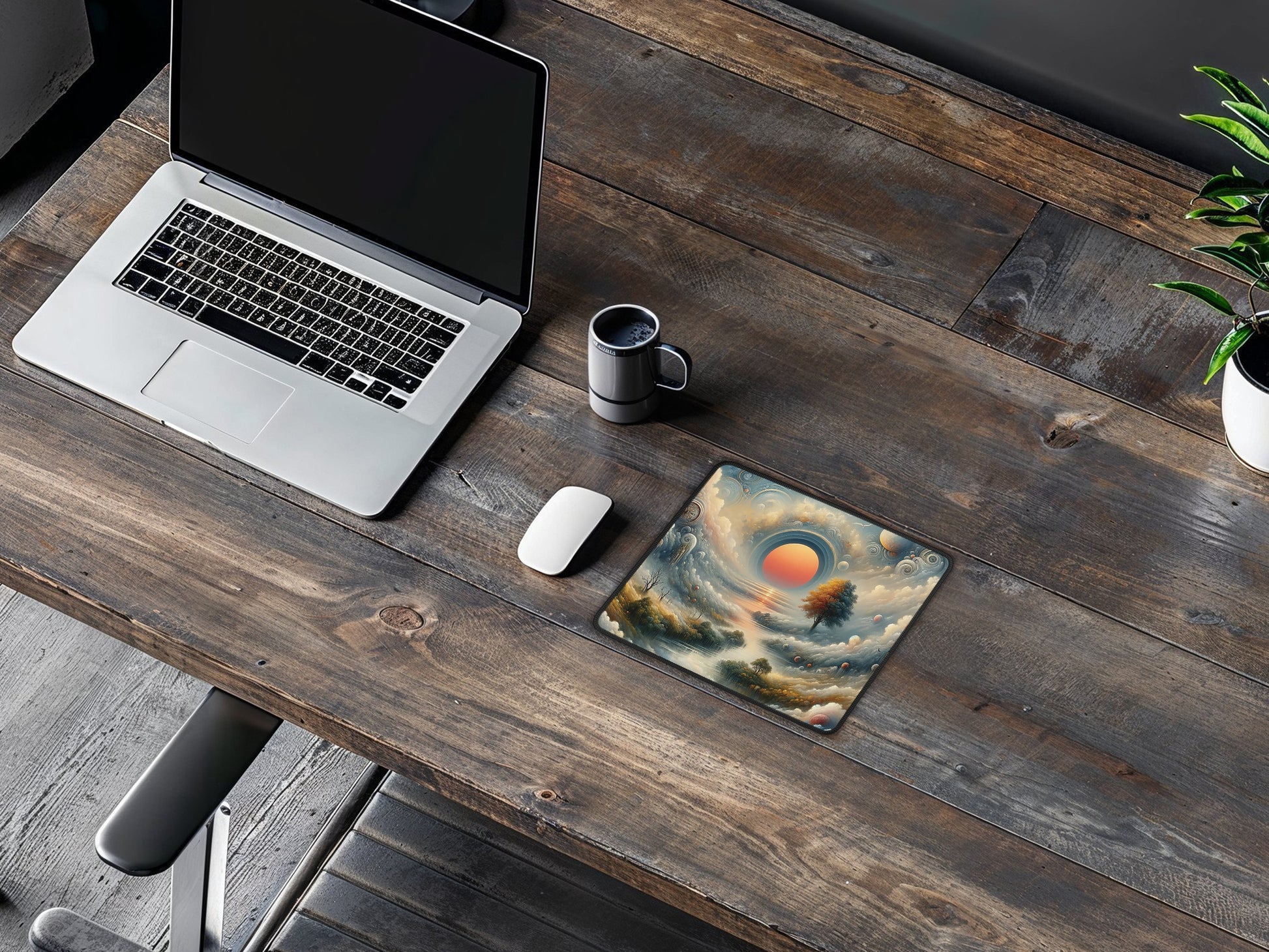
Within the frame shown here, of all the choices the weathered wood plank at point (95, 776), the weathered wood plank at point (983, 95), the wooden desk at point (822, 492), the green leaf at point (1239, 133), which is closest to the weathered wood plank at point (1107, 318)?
the wooden desk at point (822, 492)

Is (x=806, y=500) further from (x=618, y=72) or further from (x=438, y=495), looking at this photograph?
(x=618, y=72)

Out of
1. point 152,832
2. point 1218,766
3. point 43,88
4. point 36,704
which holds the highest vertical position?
point 1218,766

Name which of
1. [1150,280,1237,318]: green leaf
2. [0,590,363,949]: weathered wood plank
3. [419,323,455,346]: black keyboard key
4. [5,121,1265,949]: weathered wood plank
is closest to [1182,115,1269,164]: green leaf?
[1150,280,1237,318]: green leaf

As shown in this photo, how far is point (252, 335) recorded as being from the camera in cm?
128

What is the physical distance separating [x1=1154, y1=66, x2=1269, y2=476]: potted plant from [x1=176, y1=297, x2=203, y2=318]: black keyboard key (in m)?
0.89

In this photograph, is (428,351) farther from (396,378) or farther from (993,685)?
(993,685)

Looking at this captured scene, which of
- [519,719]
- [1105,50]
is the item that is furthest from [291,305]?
[1105,50]

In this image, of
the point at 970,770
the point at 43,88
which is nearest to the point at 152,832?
the point at 970,770

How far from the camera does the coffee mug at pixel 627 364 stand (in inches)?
47.2

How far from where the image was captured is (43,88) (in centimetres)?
233

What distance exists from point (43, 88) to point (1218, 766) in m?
2.16

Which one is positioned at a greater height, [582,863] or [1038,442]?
[1038,442]

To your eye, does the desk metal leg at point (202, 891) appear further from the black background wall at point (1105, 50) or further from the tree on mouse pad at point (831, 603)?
the black background wall at point (1105, 50)

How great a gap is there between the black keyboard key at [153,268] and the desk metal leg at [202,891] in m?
0.52
